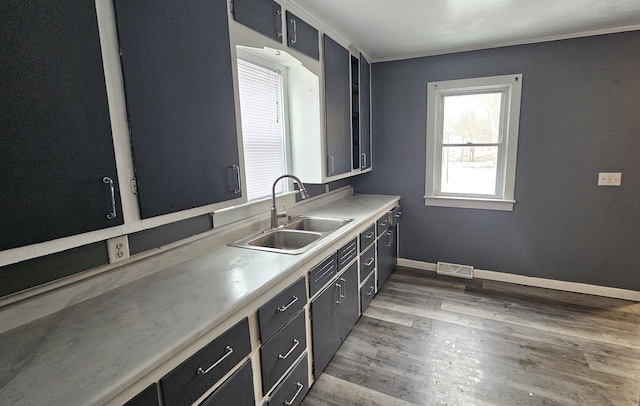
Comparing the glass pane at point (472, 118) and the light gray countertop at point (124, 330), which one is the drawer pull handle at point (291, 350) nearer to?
the light gray countertop at point (124, 330)

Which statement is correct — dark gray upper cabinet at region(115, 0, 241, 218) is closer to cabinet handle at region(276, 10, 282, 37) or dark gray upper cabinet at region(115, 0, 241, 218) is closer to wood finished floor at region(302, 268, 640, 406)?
cabinet handle at region(276, 10, 282, 37)

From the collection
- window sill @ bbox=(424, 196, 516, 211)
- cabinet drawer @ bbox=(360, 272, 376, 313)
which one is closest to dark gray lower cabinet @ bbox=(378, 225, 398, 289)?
cabinet drawer @ bbox=(360, 272, 376, 313)

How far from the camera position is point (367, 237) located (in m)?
2.72

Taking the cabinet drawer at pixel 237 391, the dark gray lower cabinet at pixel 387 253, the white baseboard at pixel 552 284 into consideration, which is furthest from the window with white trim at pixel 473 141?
the cabinet drawer at pixel 237 391

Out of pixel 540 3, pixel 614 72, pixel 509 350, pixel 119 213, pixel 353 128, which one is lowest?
pixel 509 350

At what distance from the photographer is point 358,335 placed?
254 cm

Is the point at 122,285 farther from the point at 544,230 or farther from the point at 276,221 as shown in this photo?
the point at 544,230

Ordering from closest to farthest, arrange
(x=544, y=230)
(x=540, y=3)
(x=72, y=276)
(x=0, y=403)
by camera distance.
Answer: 1. (x=0, y=403)
2. (x=72, y=276)
3. (x=540, y=3)
4. (x=544, y=230)

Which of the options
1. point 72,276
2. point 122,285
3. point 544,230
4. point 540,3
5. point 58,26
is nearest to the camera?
point 58,26

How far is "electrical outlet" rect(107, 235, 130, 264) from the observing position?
1.36 meters

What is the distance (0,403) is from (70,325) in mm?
353

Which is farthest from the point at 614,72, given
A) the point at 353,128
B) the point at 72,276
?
the point at 72,276

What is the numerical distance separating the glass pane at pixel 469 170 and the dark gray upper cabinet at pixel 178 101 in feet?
8.68

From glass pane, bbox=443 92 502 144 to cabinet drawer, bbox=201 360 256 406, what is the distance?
3.07m
